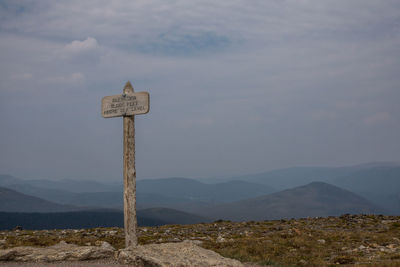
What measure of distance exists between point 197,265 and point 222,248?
6219 millimetres

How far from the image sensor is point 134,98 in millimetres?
14641

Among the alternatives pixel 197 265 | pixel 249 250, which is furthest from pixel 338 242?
pixel 197 265

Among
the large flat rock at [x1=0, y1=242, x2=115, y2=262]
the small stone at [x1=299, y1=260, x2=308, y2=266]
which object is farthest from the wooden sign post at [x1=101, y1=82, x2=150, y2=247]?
the small stone at [x1=299, y1=260, x2=308, y2=266]

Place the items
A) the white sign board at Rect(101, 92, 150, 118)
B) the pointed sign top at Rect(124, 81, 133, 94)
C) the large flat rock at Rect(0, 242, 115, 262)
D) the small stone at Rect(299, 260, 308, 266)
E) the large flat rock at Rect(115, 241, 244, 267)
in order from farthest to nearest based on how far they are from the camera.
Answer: the pointed sign top at Rect(124, 81, 133, 94) → the small stone at Rect(299, 260, 308, 266) → the white sign board at Rect(101, 92, 150, 118) → the large flat rock at Rect(0, 242, 115, 262) → the large flat rock at Rect(115, 241, 244, 267)

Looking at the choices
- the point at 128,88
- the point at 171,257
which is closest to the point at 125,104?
the point at 128,88

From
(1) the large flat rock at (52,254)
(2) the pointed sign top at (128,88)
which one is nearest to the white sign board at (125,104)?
(2) the pointed sign top at (128,88)

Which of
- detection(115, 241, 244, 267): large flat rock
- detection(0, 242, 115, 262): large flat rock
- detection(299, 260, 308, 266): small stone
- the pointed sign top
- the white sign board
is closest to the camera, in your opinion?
detection(115, 241, 244, 267): large flat rock

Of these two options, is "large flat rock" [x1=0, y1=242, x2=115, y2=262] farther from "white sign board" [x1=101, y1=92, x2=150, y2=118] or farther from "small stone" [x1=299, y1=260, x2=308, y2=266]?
"small stone" [x1=299, y1=260, x2=308, y2=266]

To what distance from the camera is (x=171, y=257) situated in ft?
40.0

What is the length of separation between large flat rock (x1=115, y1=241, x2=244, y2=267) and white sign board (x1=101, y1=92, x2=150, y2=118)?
5.26 meters

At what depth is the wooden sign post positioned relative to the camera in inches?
573

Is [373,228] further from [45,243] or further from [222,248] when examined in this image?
[45,243]

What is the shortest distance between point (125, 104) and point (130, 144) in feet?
5.40

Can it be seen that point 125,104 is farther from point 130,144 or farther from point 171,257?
point 171,257
